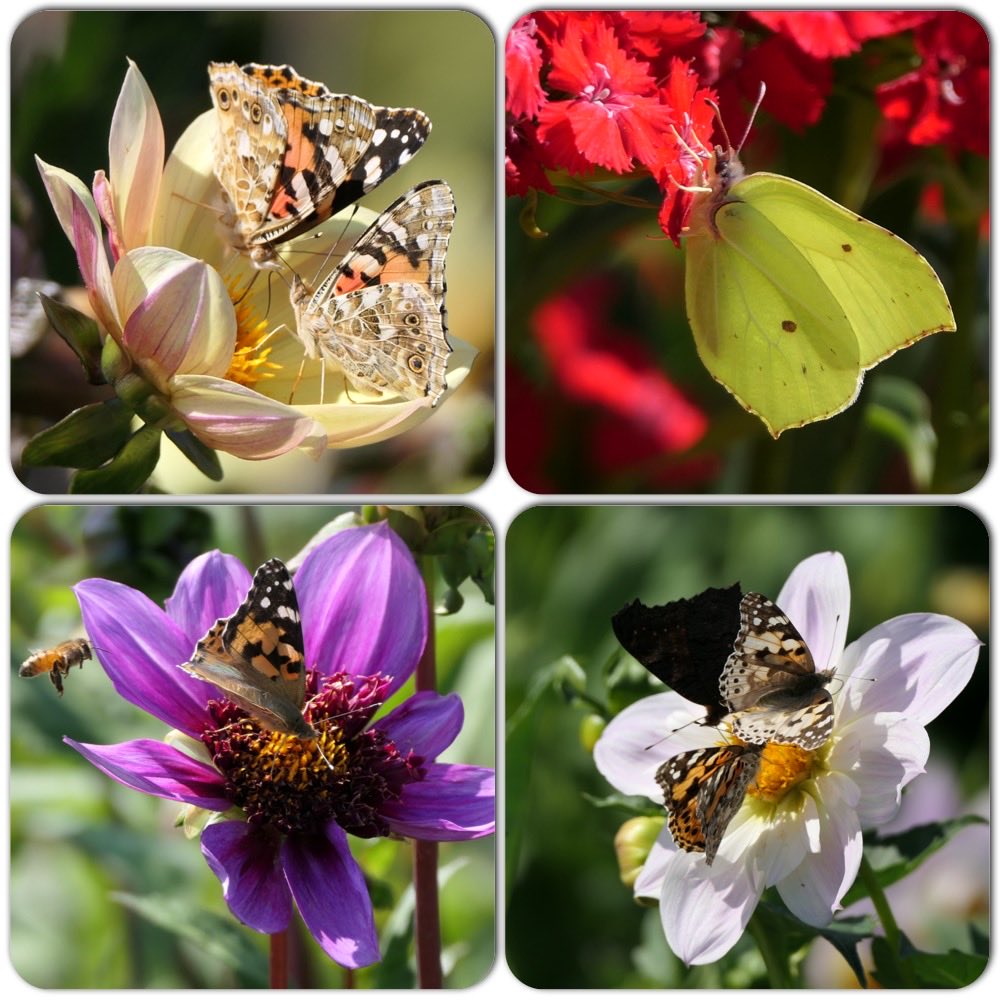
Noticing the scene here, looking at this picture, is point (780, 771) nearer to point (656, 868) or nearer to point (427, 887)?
point (656, 868)

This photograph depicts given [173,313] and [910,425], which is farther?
[910,425]

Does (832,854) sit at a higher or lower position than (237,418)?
lower

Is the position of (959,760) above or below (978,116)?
below

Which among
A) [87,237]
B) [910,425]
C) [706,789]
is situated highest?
[87,237]

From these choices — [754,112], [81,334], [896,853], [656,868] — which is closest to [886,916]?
[896,853]

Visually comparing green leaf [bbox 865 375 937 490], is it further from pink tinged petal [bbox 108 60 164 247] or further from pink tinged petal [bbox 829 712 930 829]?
pink tinged petal [bbox 108 60 164 247]

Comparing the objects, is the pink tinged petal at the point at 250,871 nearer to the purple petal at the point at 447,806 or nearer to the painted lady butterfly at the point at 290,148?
the purple petal at the point at 447,806

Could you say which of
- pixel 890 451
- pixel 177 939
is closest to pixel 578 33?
pixel 890 451

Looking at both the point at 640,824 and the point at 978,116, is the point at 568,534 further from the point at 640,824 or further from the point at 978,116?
the point at 978,116
